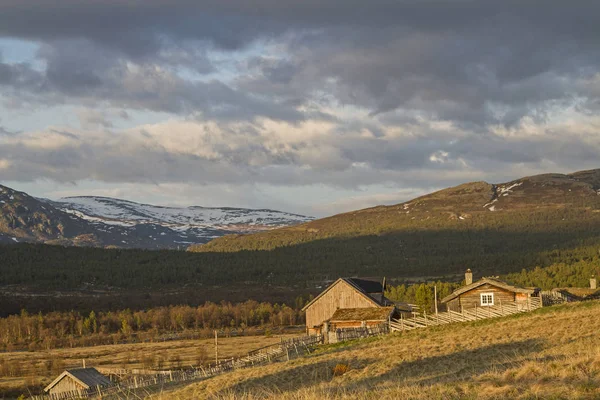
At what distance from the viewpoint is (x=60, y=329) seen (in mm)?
→ 126750

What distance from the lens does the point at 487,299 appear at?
205 ft

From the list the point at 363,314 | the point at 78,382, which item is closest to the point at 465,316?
the point at 363,314

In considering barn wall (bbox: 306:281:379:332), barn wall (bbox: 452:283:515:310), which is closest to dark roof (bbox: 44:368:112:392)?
barn wall (bbox: 306:281:379:332)

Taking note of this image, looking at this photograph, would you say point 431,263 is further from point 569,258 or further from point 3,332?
point 3,332

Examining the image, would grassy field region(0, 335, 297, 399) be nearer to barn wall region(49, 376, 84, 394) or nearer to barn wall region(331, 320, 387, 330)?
barn wall region(49, 376, 84, 394)

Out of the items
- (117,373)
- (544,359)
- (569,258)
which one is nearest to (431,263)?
(569,258)

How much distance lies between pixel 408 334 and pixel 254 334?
204 ft

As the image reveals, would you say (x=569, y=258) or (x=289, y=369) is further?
(x=569, y=258)

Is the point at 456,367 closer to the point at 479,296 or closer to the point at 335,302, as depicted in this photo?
the point at 479,296

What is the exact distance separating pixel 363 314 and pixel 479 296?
977 cm

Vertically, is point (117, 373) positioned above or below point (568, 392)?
below

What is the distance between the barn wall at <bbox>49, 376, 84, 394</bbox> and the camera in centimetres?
4906

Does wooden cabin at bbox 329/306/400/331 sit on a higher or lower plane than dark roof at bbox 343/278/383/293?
lower

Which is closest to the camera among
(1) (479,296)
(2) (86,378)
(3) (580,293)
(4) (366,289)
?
(2) (86,378)
